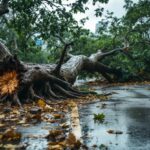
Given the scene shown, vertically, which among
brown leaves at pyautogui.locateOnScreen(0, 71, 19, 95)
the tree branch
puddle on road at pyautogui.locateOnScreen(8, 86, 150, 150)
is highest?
the tree branch

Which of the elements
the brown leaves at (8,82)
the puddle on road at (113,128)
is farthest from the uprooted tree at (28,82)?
the puddle on road at (113,128)

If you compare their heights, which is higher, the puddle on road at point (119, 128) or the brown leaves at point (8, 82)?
the brown leaves at point (8, 82)

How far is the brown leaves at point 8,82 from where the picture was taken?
11352mm

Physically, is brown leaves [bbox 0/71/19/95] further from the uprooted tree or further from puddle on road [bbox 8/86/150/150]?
puddle on road [bbox 8/86/150/150]

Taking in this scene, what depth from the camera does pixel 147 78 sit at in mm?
26469

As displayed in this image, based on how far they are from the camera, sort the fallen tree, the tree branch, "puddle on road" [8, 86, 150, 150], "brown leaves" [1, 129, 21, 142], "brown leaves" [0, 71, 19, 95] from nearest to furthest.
A: "puddle on road" [8, 86, 150, 150], "brown leaves" [1, 129, 21, 142], "brown leaves" [0, 71, 19, 95], the fallen tree, the tree branch

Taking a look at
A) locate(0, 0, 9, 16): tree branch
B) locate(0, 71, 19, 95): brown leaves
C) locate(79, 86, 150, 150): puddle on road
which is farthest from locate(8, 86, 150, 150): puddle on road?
locate(0, 0, 9, 16): tree branch

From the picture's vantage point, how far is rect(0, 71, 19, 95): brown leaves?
11.4 metres

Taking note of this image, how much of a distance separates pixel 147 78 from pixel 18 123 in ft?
65.0

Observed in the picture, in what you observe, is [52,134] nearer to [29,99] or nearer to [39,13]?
[29,99]

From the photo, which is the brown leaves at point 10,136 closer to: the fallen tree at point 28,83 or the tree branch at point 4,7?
the fallen tree at point 28,83

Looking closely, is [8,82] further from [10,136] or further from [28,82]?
[10,136]

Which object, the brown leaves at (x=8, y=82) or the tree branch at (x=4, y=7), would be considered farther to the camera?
the tree branch at (x=4, y=7)

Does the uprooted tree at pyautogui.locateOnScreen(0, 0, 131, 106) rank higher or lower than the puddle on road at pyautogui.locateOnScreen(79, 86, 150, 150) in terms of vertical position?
higher
